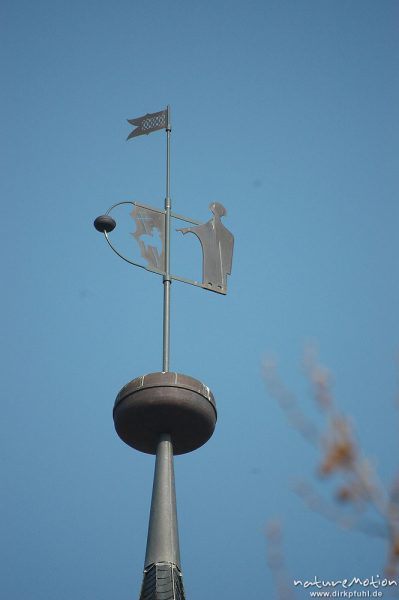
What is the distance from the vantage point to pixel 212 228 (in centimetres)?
1139

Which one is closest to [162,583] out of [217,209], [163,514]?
[163,514]

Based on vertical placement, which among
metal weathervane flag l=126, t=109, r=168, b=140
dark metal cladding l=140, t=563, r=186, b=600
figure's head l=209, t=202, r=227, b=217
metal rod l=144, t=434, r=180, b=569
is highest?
metal weathervane flag l=126, t=109, r=168, b=140

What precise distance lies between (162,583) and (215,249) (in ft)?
15.4

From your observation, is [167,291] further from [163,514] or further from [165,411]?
[163,514]

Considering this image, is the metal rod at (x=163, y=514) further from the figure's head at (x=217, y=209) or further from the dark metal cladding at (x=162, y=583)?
the figure's head at (x=217, y=209)

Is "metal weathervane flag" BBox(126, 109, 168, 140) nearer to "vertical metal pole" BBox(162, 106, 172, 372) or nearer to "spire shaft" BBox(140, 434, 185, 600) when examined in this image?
"vertical metal pole" BBox(162, 106, 172, 372)

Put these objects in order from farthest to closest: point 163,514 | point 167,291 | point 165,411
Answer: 1. point 167,291
2. point 165,411
3. point 163,514

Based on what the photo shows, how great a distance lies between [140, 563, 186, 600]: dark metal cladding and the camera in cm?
748

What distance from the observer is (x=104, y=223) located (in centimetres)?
1041

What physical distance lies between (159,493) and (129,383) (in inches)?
41.4

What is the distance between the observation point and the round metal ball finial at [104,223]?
10406 millimetres

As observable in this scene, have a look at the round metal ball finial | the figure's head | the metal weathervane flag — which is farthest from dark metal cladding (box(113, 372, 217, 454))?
the metal weathervane flag

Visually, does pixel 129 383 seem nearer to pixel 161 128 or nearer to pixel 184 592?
pixel 184 592

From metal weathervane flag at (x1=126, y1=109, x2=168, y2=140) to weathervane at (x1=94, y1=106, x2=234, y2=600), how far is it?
2133 mm
